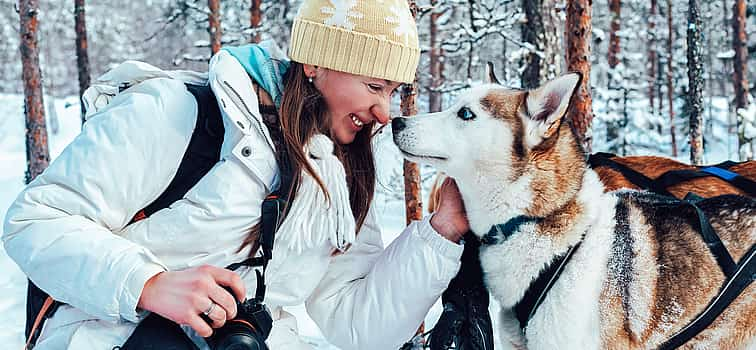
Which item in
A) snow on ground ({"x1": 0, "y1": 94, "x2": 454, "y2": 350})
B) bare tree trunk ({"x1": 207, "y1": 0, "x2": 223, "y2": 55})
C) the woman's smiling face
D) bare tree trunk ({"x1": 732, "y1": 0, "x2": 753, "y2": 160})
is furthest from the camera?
bare tree trunk ({"x1": 732, "y1": 0, "x2": 753, "y2": 160})

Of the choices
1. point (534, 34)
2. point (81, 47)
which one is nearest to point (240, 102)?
point (534, 34)

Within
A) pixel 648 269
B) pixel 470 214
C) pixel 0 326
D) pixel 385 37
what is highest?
pixel 385 37

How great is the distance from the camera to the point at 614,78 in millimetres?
15570

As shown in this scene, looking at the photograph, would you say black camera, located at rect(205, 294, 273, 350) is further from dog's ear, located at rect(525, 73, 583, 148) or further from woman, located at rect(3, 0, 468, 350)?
dog's ear, located at rect(525, 73, 583, 148)

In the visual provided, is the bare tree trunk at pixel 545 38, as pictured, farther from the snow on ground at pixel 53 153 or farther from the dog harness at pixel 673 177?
the dog harness at pixel 673 177

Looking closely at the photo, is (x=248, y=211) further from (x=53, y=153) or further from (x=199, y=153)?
(x=53, y=153)

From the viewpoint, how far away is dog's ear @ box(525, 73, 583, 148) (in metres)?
1.95

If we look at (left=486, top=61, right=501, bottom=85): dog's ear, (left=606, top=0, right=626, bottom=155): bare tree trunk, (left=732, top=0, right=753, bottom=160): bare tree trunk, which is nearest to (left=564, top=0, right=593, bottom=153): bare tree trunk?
(left=486, top=61, right=501, bottom=85): dog's ear

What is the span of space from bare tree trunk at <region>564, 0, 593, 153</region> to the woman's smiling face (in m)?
3.49

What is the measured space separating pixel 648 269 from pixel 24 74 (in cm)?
995

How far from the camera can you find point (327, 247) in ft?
7.11

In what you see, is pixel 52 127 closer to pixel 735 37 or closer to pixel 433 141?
pixel 735 37

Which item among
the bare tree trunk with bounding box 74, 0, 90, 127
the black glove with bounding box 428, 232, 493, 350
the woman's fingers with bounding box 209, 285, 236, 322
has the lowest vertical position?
the black glove with bounding box 428, 232, 493, 350

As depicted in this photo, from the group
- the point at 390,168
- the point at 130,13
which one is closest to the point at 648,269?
the point at 390,168
